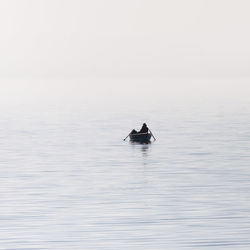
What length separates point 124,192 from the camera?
40.4 metres

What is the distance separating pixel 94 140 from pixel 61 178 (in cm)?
2630

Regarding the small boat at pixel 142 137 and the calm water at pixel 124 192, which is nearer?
the calm water at pixel 124 192

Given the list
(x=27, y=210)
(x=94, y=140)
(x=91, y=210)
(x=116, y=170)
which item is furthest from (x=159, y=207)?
(x=94, y=140)

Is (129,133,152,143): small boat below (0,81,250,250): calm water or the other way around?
the other way around

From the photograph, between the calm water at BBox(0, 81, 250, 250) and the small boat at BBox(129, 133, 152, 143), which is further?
the small boat at BBox(129, 133, 152, 143)

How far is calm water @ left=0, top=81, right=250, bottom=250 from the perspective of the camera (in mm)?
29922

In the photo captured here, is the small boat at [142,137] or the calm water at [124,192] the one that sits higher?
the small boat at [142,137]

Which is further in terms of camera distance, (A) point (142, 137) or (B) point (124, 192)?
(A) point (142, 137)

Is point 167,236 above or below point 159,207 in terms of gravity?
below

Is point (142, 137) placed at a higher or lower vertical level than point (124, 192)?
higher

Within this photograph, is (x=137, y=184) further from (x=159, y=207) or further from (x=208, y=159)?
(x=208, y=159)

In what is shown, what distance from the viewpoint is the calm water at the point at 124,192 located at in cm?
2992

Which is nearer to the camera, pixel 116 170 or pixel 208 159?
pixel 116 170

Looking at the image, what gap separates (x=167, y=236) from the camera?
1177 inches
